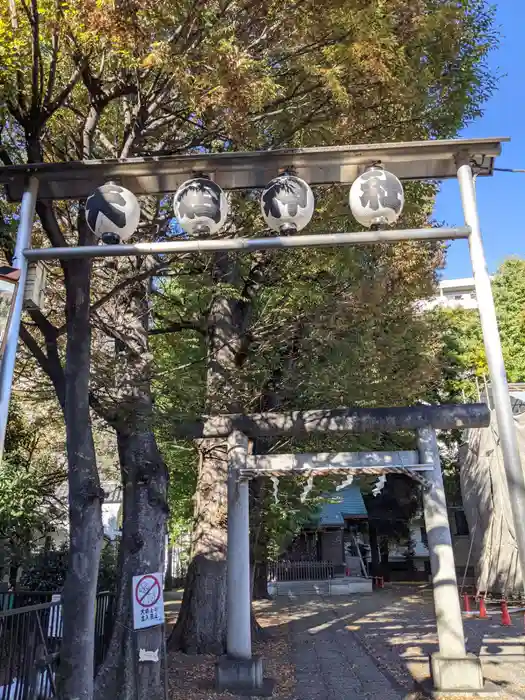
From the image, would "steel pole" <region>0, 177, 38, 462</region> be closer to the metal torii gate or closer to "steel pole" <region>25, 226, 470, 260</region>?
the metal torii gate

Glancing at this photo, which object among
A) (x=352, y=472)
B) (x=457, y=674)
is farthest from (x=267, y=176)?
(x=457, y=674)

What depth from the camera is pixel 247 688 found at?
6980mm

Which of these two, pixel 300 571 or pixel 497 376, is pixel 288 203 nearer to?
pixel 497 376

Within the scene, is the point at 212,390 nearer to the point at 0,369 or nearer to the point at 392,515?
the point at 0,369

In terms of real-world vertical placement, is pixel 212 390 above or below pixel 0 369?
above

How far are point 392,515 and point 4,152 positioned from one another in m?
22.3

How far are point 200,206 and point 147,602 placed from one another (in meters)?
4.13

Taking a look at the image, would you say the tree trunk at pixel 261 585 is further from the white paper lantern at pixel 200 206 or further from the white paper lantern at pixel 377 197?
the white paper lantern at pixel 377 197

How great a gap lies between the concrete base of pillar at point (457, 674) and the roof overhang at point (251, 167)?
600 cm

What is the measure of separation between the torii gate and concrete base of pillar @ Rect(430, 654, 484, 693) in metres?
0.01

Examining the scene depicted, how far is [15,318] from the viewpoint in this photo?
3898 millimetres

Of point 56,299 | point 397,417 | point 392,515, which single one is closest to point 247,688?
point 397,417

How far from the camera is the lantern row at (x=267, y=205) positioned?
4.44 metres

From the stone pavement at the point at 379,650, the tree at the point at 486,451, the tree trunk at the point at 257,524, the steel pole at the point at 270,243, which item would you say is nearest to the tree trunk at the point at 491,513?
the tree at the point at 486,451
